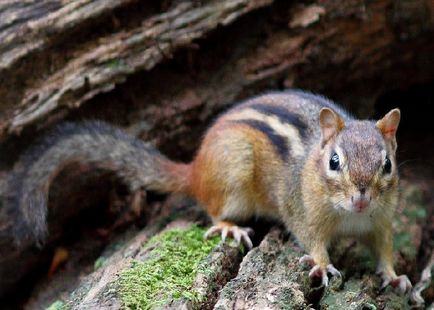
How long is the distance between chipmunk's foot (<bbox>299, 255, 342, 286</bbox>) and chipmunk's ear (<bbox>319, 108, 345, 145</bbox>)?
32.6 inches

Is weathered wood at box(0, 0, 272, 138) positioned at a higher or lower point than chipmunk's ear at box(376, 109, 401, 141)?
higher

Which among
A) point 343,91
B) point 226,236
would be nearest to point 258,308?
point 226,236

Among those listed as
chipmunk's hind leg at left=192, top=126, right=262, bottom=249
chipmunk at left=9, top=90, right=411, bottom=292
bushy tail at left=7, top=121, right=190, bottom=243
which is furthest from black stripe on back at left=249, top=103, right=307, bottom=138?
bushy tail at left=7, top=121, right=190, bottom=243

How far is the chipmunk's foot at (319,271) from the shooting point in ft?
14.9

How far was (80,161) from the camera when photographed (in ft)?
18.4

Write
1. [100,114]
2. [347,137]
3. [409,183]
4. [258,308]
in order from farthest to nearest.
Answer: [409,183], [100,114], [347,137], [258,308]

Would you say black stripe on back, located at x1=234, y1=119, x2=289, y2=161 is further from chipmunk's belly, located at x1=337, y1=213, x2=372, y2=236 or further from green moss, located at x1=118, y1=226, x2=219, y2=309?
green moss, located at x1=118, y1=226, x2=219, y2=309

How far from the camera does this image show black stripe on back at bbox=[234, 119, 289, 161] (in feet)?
17.3

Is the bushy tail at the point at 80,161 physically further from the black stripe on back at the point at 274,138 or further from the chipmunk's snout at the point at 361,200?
the chipmunk's snout at the point at 361,200

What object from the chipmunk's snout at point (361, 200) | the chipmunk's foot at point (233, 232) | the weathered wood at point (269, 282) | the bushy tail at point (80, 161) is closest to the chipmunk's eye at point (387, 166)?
the chipmunk's snout at point (361, 200)

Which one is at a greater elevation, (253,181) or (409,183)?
(253,181)

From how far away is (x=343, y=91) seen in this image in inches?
261

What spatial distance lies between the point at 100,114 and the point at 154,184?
28.8 inches

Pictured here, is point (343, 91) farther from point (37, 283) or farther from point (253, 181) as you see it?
point (37, 283)
